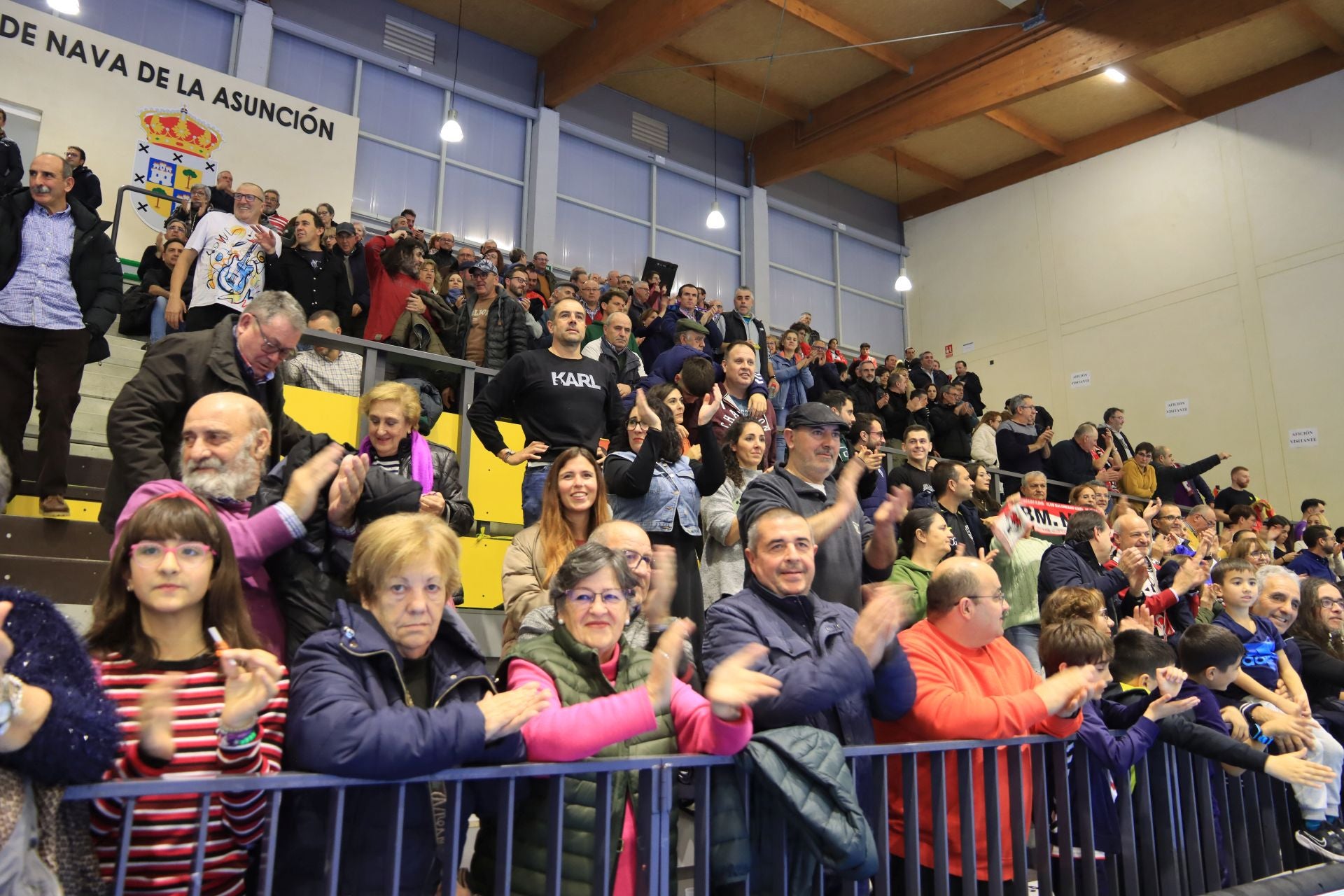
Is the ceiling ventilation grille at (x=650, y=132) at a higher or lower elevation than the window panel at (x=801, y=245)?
higher

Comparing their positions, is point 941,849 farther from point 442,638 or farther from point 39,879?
point 39,879

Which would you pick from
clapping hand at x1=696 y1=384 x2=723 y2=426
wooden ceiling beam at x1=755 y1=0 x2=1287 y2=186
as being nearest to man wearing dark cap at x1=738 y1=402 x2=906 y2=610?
clapping hand at x1=696 y1=384 x2=723 y2=426

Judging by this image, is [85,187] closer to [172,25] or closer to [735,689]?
[172,25]

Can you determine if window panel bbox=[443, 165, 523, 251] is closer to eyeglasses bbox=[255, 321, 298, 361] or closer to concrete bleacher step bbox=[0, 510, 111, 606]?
concrete bleacher step bbox=[0, 510, 111, 606]

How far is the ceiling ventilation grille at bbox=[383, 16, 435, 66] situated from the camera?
1079 centimetres

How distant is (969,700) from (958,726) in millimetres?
78

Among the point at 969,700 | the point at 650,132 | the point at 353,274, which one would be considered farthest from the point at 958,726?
the point at 650,132

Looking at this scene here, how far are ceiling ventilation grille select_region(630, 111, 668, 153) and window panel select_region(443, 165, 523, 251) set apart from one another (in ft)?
7.14

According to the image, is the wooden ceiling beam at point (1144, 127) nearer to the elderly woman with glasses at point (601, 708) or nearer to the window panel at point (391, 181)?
the window panel at point (391, 181)

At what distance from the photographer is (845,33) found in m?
11.0

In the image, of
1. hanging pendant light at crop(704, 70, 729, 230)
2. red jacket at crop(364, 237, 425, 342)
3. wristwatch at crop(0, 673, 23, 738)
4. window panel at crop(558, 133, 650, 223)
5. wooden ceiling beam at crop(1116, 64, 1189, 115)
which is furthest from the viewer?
hanging pendant light at crop(704, 70, 729, 230)

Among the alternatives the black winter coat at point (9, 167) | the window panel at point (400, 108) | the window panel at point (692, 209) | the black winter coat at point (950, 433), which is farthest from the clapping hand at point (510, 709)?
the window panel at point (692, 209)

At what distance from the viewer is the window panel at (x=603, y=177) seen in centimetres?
1206

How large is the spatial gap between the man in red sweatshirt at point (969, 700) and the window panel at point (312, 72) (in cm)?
976
